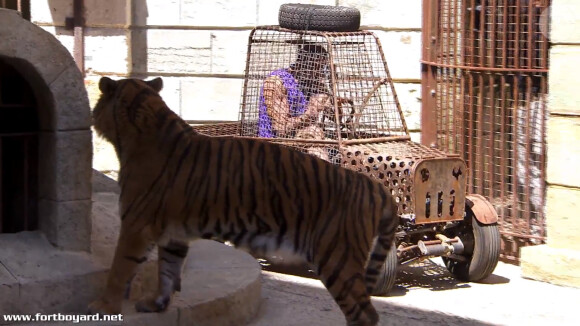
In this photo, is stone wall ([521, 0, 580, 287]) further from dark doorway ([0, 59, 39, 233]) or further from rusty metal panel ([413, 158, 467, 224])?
dark doorway ([0, 59, 39, 233])

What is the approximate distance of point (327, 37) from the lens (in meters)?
8.12

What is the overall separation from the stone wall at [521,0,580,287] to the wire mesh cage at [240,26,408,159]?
1.25 metres

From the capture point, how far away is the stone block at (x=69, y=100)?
221 inches

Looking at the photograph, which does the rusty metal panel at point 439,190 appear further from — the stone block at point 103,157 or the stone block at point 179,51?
the stone block at point 103,157

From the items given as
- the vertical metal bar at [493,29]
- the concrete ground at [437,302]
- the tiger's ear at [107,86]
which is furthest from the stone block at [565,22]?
the tiger's ear at [107,86]

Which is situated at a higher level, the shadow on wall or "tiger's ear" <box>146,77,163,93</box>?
the shadow on wall

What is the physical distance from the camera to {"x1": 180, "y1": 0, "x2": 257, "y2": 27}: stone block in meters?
10.6

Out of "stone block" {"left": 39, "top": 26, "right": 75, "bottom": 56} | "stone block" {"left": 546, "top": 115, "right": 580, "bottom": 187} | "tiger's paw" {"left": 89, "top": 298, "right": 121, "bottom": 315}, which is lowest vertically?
"tiger's paw" {"left": 89, "top": 298, "right": 121, "bottom": 315}

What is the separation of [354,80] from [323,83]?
1.51ft

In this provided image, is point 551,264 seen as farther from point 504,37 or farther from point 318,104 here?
point 318,104

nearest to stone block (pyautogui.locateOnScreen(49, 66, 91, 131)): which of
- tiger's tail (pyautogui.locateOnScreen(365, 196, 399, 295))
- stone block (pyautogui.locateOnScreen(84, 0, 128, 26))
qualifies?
tiger's tail (pyautogui.locateOnScreen(365, 196, 399, 295))

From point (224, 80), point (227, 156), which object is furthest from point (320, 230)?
point (224, 80)

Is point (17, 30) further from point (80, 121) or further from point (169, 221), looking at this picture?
point (169, 221)

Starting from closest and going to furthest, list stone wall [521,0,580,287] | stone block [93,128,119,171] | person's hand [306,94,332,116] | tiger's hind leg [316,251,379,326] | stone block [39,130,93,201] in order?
tiger's hind leg [316,251,379,326], stone block [39,130,93,201], stone wall [521,0,580,287], person's hand [306,94,332,116], stone block [93,128,119,171]
